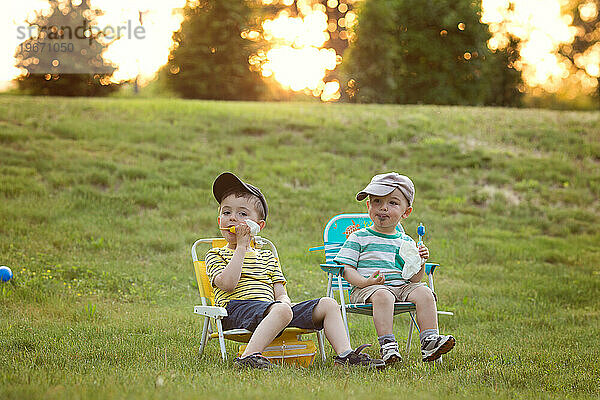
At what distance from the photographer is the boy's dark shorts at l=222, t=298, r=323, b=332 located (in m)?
4.16

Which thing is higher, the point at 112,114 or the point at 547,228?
the point at 112,114

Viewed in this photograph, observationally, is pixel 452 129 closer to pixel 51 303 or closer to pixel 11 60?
pixel 51 303

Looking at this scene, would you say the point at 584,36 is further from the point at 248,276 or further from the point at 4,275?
the point at 248,276

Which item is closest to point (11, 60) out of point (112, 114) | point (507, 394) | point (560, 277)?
point (112, 114)

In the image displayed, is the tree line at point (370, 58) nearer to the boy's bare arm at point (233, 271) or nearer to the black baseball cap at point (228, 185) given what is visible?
the black baseball cap at point (228, 185)

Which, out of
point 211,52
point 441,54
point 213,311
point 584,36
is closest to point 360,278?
point 213,311

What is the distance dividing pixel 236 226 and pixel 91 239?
4.82 metres

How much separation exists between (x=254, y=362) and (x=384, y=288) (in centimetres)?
115

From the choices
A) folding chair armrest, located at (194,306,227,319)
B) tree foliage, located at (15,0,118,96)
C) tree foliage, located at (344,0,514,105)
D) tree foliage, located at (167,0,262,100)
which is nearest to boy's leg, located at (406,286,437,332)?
folding chair armrest, located at (194,306,227,319)

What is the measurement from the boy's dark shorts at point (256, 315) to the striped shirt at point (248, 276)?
135 mm

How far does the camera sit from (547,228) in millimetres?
11219

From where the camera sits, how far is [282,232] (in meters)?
9.95

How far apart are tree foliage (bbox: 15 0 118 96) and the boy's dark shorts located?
1749cm

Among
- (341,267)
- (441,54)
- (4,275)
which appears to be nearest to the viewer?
(341,267)
